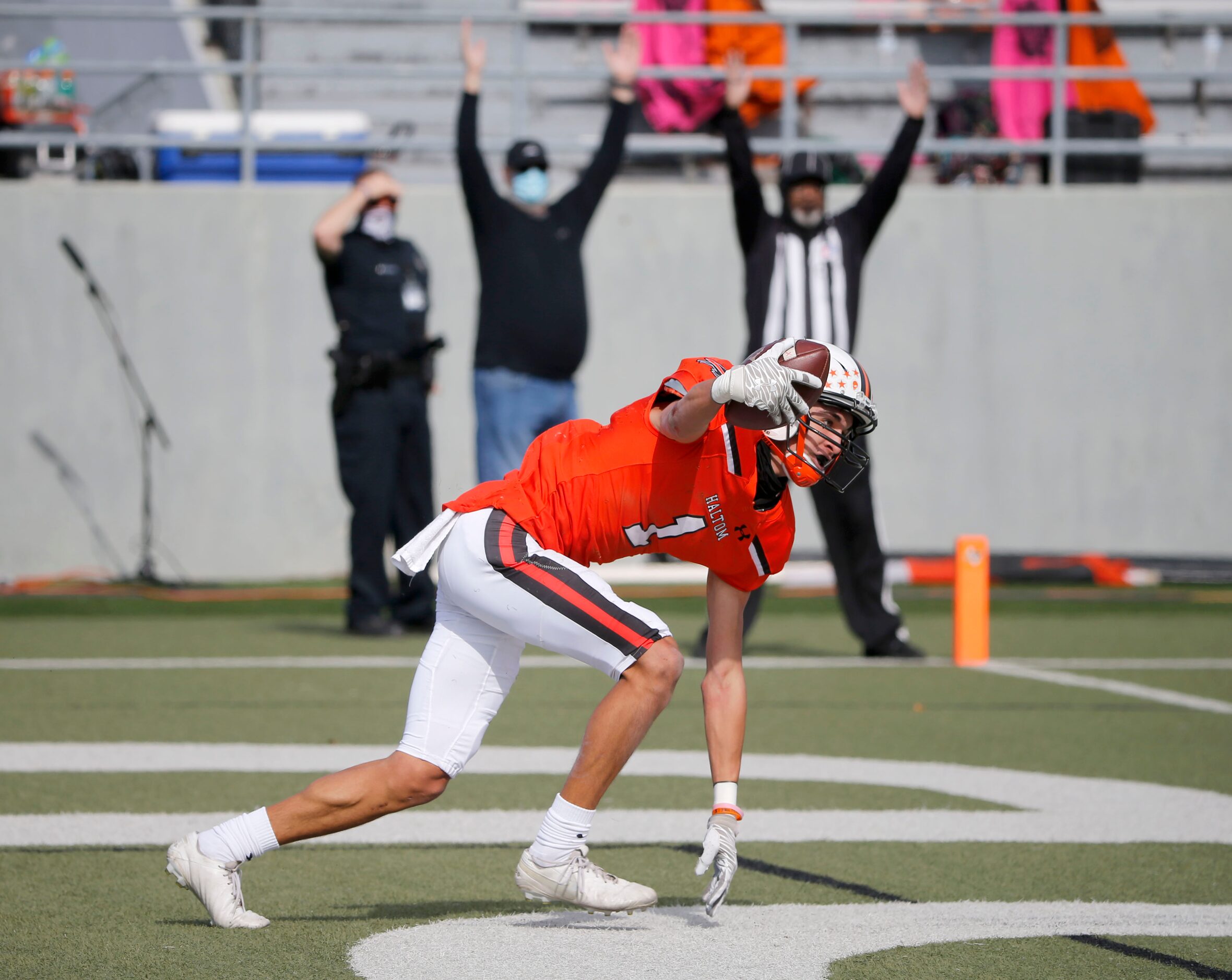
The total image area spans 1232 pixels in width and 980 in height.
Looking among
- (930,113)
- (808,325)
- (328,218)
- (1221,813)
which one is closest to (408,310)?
(328,218)

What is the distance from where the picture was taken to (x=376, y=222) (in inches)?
363

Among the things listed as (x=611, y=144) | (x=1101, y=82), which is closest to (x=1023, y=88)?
(x=1101, y=82)

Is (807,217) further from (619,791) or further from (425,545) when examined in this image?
(425,545)

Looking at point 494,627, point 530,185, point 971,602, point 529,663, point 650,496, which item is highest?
point 530,185

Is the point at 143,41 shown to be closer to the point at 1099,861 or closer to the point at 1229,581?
the point at 1229,581

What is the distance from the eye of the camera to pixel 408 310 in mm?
9344

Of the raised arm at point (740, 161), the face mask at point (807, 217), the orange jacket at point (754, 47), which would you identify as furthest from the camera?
the orange jacket at point (754, 47)

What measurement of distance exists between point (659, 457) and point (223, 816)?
1.96 meters

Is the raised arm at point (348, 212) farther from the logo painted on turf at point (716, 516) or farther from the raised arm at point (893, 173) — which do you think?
the logo painted on turf at point (716, 516)

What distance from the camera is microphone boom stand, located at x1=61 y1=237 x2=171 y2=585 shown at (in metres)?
13.0

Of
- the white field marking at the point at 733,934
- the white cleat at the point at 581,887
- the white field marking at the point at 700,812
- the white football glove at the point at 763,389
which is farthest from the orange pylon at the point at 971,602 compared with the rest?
the white football glove at the point at 763,389

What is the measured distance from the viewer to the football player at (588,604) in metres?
3.88

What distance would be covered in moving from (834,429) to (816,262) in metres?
4.57

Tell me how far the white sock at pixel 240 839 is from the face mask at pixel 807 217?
5.21 metres
